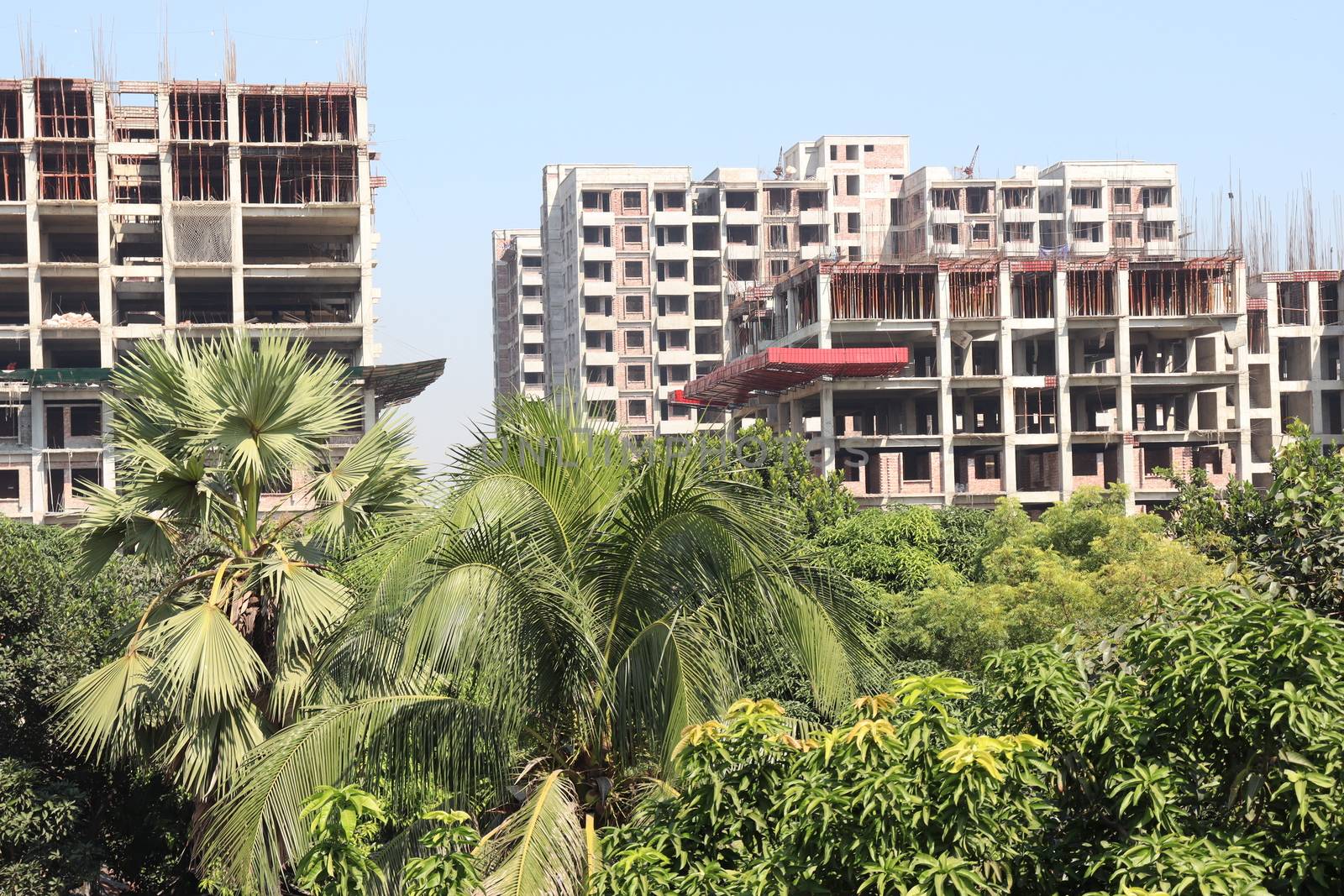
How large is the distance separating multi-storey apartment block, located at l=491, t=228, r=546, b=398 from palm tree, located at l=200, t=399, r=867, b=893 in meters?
108

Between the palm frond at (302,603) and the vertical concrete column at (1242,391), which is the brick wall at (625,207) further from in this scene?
the palm frond at (302,603)

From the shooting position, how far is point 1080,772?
9.23 m

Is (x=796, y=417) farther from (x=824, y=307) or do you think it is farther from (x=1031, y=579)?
(x=1031, y=579)

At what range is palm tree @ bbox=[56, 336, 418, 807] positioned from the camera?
47.1 ft

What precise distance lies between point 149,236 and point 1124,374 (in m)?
47.8

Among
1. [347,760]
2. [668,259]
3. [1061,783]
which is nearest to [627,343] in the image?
[668,259]

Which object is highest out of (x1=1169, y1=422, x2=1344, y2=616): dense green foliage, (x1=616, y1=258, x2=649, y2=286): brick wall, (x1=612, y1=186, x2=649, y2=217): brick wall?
(x1=612, y1=186, x2=649, y2=217): brick wall

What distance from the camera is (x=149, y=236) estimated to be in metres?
72.1

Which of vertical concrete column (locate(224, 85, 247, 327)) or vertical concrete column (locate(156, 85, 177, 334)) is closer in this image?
vertical concrete column (locate(156, 85, 177, 334))

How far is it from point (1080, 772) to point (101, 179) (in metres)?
67.8

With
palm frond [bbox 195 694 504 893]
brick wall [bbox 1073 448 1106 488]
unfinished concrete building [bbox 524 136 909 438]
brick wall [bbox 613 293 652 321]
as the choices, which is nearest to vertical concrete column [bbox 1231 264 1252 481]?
brick wall [bbox 1073 448 1106 488]

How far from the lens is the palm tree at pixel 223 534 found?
14.3m

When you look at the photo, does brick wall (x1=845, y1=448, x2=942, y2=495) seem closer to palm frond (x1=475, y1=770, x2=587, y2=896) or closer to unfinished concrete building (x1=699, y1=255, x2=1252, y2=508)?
unfinished concrete building (x1=699, y1=255, x2=1252, y2=508)

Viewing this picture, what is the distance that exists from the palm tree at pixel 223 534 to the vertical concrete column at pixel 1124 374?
61.8 m
